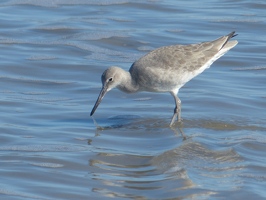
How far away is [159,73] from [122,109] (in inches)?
30.3

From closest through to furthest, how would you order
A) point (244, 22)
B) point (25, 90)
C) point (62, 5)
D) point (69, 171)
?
point (69, 171), point (25, 90), point (244, 22), point (62, 5)

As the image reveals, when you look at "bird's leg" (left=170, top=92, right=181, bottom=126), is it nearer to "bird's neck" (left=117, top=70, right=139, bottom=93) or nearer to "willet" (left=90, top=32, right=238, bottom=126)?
"willet" (left=90, top=32, right=238, bottom=126)

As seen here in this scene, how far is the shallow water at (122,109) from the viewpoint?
8.21 metres

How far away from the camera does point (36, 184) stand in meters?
8.04

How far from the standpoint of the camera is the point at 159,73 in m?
10.6

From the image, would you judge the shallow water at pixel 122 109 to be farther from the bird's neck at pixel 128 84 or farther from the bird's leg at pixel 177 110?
the bird's neck at pixel 128 84

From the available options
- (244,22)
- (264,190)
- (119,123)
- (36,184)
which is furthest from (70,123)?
(244,22)

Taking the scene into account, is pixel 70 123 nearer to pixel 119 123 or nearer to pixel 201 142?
pixel 119 123

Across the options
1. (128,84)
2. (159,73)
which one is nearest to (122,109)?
(128,84)

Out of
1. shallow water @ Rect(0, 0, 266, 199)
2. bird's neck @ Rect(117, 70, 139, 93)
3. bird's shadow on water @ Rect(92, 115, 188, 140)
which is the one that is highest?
bird's neck @ Rect(117, 70, 139, 93)

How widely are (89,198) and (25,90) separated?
4.11 metres

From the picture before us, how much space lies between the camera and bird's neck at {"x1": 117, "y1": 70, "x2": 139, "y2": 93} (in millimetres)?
10672

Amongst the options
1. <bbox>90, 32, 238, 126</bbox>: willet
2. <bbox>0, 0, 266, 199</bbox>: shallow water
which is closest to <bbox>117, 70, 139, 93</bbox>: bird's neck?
<bbox>90, 32, 238, 126</bbox>: willet

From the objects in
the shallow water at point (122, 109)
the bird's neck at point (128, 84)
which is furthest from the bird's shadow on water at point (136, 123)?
the bird's neck at point (128, 84)
